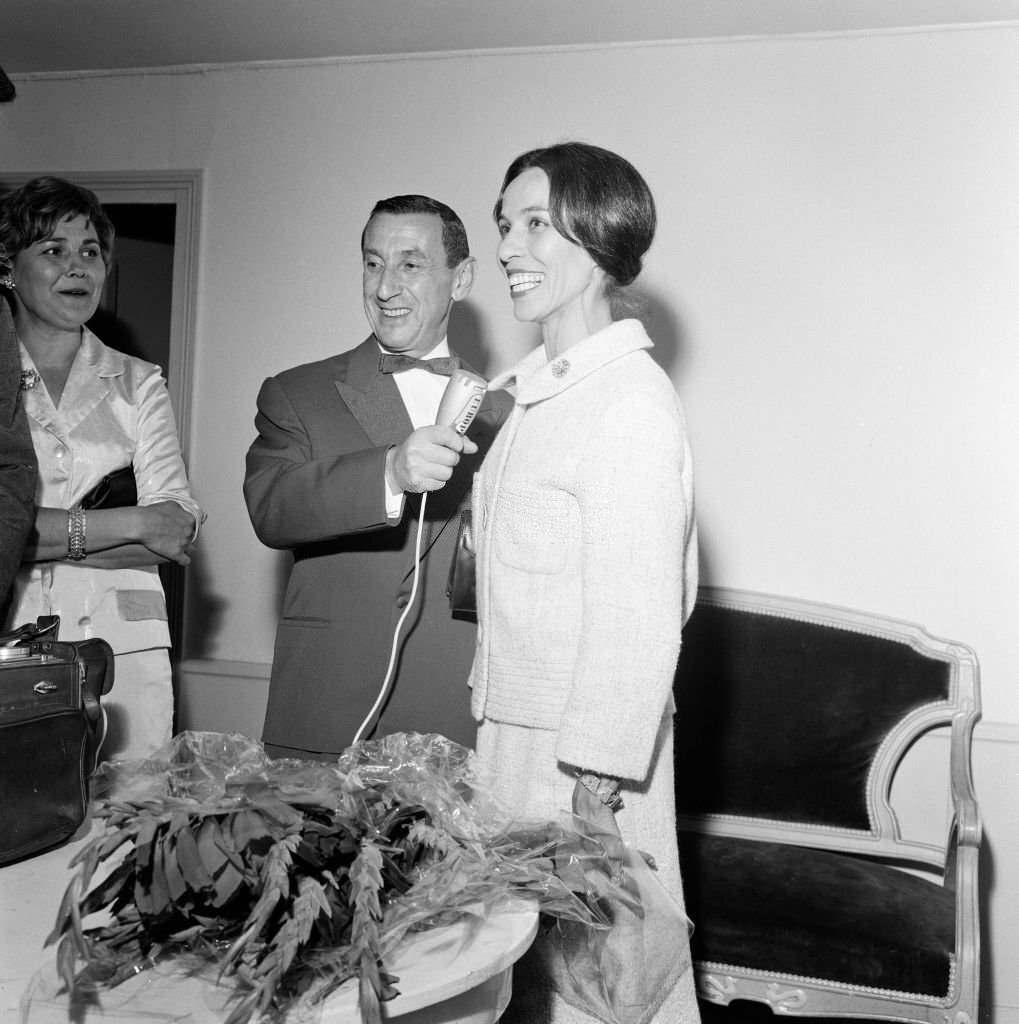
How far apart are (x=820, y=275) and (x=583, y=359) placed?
198 centimetres

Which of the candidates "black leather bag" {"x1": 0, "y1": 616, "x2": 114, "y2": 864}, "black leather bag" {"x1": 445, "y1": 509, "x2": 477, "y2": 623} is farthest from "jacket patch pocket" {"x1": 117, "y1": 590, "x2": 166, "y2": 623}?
"black leather bag" {"x1": 0, "y1": 616, "x2": 114, "y2": 864}

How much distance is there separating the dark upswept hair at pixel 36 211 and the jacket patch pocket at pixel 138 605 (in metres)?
0.82

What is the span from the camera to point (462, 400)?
202 cm

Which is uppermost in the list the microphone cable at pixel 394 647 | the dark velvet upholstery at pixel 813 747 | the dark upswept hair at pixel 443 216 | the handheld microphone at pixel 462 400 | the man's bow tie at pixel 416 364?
the dark upswept hair at pixel 443 216

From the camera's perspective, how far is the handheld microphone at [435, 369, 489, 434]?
79.4 inches

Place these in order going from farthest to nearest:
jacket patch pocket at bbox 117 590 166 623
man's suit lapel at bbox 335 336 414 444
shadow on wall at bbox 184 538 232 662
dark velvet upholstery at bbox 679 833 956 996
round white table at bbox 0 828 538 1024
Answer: shadow on wall at bbox 184 538 232 662, dark velvet upholstery at bbox 679 833 956 996, jacket patch pocket at bbox 117 590 166 623, man's suit lapel at bbox 335 336 414 444, round white table at bbox 0 828 538 1024

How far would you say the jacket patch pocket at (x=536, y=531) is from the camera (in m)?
1.80

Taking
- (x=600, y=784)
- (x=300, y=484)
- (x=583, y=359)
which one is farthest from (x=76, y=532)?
(x=600, y=784)

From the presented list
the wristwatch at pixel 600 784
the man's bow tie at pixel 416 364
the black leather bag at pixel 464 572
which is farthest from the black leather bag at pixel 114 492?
the wristwatch at pixel 600 784

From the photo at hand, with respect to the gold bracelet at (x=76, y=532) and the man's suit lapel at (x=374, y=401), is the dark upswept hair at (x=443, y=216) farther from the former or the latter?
the gold bracelet at (x=76, y=532)

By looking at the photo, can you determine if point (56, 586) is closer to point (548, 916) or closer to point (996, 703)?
point (548, 916)

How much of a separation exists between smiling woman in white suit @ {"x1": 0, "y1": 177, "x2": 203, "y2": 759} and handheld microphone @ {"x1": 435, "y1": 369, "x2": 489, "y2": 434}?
0.94m

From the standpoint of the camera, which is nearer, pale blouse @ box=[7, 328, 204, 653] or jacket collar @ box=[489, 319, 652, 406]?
jacket collar @ box=[489, 319, 652, 406]

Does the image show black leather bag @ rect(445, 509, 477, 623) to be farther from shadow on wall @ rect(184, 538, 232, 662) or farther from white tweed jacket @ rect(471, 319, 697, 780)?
shadow on wall @ rect(184, 538, 232, 662)
